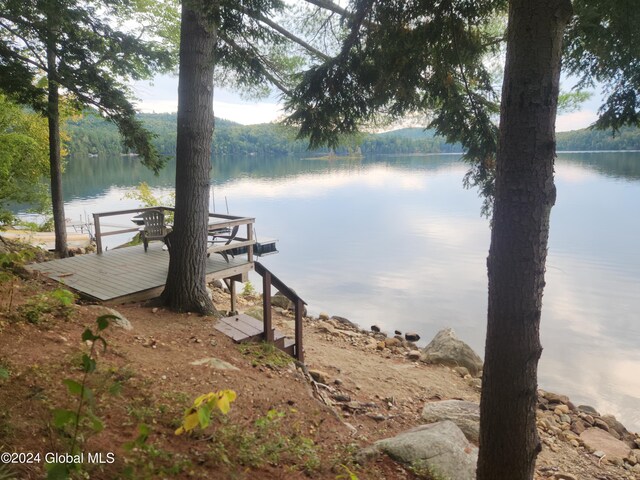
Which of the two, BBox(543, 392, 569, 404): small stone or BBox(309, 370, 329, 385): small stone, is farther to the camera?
BBox(543, 392, 569, 404): small stone

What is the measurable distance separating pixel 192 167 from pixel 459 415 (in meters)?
4.66

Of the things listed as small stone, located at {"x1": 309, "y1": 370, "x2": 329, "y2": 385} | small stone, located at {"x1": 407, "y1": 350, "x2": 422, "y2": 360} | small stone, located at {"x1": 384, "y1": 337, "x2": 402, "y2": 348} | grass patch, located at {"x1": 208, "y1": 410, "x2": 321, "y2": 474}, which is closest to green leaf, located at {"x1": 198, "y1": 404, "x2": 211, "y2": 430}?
grass patch, located at {"x1": 208, "y1": 410, "x2": 321, "y2": 474}

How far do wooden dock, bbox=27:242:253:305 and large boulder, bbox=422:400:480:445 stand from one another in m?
4.24

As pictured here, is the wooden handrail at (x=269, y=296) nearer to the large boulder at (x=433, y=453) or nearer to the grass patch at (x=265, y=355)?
the grass patch at (x=265, y=355)

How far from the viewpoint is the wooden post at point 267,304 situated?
209 inches

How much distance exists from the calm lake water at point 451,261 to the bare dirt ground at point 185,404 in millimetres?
5510

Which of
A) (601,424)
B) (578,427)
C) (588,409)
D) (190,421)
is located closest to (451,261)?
(588,409)

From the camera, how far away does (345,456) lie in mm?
3398

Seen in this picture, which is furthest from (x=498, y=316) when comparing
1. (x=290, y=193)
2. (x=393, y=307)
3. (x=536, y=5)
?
(x=290, y=193)

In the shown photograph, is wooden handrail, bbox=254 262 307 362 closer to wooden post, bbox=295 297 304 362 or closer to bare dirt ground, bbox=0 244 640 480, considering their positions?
wooden post, bbox=295 297 304 362

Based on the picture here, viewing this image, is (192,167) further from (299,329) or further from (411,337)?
(411,337)

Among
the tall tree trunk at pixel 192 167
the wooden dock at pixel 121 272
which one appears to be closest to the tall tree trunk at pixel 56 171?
the wooden dock at pixel 121 272

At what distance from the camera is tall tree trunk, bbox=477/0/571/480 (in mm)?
2512

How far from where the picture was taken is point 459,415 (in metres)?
5.18
